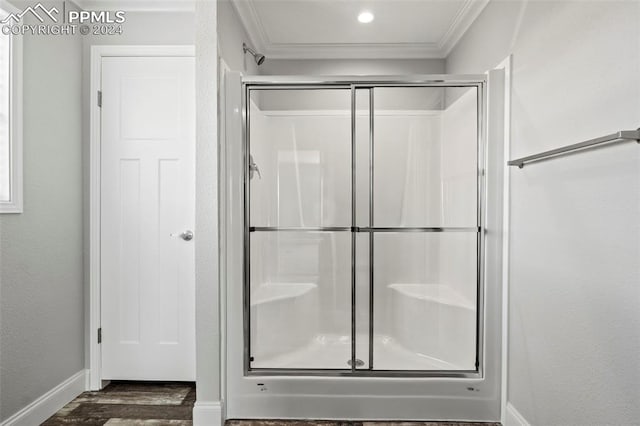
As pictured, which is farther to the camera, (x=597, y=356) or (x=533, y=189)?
(x=533, y=189)

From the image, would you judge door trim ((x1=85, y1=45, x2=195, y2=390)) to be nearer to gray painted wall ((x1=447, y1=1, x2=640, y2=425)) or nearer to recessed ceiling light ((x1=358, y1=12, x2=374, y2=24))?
recessed ceiling light ((x1=358, y1=12, x2=374, y2=24))

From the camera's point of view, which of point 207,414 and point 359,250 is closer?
point 207,414

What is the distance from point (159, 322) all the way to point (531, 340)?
226 cm

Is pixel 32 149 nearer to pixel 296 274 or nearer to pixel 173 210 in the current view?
pixel 173 210

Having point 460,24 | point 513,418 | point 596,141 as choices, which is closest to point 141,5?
point 460,24

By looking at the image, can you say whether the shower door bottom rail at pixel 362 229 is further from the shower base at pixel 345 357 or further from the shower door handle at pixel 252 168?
the shower base at pixel 345 357

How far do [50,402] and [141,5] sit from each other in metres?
2.51

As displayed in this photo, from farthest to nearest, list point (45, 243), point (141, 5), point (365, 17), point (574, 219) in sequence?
point (365, 17) < point (141, 5) < point (45, 243) < point (574, 219)

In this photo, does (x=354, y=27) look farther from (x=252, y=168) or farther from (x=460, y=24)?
(x=252, y=168)

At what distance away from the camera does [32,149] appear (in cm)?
211

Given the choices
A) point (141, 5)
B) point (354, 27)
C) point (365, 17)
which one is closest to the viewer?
point (141, 5)

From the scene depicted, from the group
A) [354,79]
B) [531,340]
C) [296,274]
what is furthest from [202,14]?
[531,340]

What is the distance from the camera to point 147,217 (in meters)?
2.60

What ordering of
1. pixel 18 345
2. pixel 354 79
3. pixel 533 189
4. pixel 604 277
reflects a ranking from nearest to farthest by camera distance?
pixel 604 277 → pixel 533 189 → pixel 18 345 → pixel 354 79
